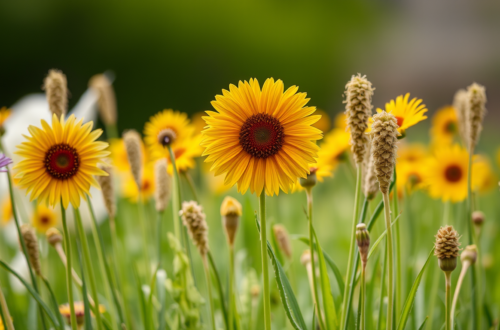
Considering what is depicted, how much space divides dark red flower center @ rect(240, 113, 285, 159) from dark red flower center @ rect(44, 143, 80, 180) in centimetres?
25

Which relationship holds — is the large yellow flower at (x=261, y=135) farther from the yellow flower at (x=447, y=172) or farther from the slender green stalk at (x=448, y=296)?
the yellow flower at (x=447, y=172)

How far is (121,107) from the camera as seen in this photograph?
4.24m

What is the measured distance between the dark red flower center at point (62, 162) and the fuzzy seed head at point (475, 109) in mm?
649

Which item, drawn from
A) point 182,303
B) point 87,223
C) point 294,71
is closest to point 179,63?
point 294,71

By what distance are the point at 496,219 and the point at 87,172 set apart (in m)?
1.51

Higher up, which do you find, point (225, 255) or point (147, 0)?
point (147, 0)

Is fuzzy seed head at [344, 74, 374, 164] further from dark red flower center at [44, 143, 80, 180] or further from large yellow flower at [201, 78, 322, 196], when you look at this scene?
dark red flower center at [44, 143, 80, 180]

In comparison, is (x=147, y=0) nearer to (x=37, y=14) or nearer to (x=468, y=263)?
(x=37, y=14)

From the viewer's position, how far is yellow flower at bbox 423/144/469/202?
1.15 metres

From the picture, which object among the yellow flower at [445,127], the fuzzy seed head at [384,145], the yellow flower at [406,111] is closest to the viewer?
the fuzzy seed head at [384,145]

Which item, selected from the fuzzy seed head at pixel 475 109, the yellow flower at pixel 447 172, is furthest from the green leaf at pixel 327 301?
the yellow flower at pixel 447 172

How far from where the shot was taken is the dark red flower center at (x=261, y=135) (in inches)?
24.3

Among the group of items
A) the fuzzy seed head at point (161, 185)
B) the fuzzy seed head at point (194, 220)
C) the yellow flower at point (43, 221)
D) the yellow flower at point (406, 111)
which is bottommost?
the fuzzy seed head at point (194, 220)

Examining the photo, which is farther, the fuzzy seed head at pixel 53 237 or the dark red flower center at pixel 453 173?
the dark red flower center at pixel 453 173
